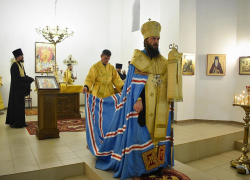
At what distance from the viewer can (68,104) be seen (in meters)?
8.27

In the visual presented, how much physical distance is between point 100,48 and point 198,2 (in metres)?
5.73

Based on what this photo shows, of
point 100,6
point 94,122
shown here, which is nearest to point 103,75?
point 94,122

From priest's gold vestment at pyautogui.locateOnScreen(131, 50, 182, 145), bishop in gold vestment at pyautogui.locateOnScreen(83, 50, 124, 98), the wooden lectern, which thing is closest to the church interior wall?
bishop in gold vestment at pyautogui.locateOnScreen(83, 50, 124, 98)

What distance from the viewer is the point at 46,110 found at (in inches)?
203

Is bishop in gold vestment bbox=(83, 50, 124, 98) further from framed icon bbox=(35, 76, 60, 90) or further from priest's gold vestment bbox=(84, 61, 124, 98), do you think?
framed icon bbox=(35, 76, 60, 90)

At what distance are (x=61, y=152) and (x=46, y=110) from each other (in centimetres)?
127

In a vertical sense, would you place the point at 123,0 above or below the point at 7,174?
above

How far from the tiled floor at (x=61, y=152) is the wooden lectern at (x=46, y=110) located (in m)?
0.19

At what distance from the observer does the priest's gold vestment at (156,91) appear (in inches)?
123

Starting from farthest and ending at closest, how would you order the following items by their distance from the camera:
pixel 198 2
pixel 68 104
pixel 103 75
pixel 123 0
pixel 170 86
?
1. pixel 123 0
2. pixel 68 104
3. pixel 198 2
4. pixel 103 75
5. pixel 170 86

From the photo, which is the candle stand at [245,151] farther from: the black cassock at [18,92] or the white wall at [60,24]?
the white wall at [60,24]

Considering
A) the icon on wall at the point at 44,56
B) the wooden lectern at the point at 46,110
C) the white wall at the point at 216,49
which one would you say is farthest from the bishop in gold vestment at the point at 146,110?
the icon on wall at the point at 44,56

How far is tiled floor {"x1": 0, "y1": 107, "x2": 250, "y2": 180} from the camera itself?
364cm

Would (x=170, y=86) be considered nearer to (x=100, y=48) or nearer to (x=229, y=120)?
(x=229, y=120)
